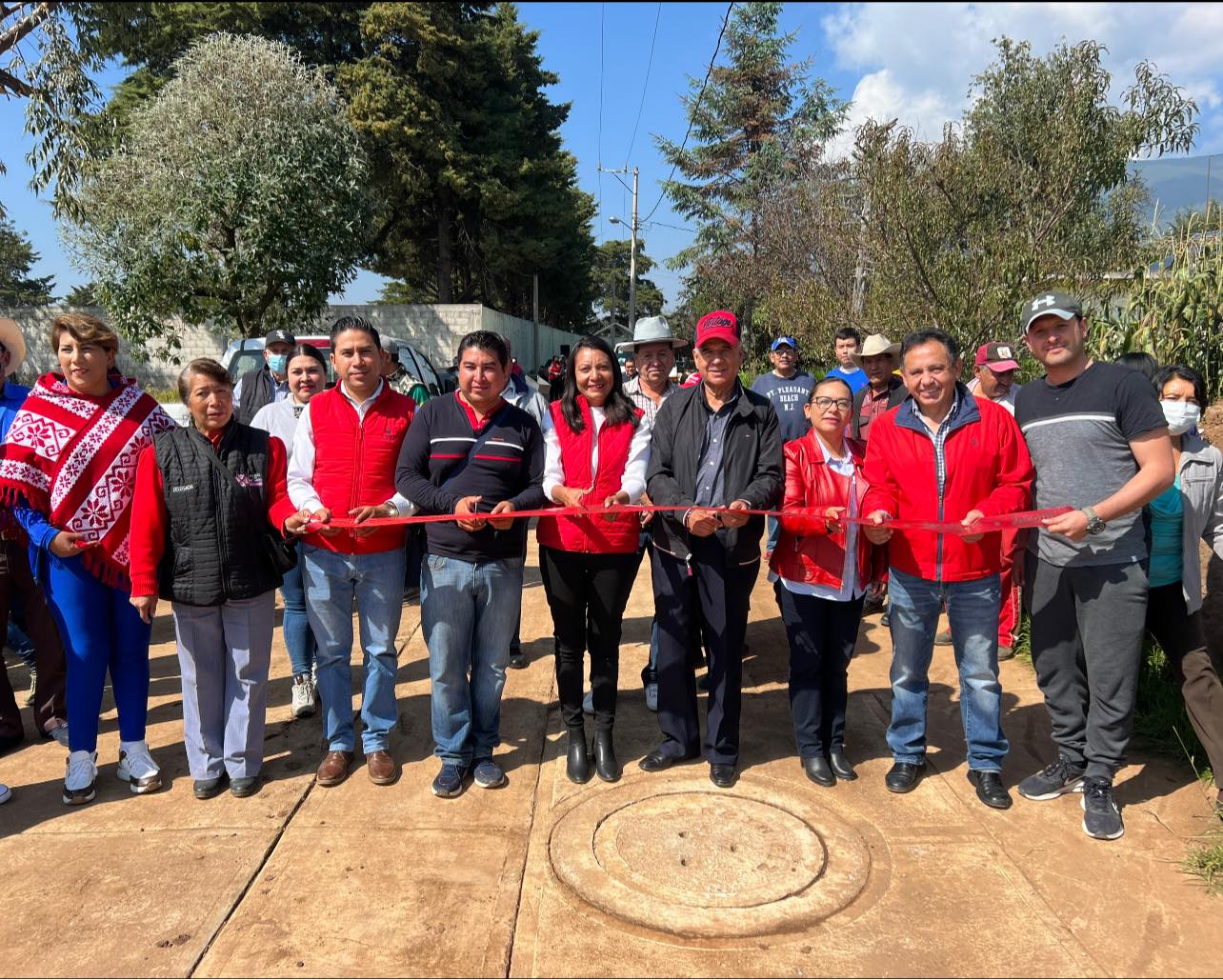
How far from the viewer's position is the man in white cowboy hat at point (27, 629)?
381 cm

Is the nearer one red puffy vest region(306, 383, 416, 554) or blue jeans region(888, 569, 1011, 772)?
blue jeans region(888, 569, 1011, 772)

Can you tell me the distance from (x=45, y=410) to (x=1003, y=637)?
5445mm

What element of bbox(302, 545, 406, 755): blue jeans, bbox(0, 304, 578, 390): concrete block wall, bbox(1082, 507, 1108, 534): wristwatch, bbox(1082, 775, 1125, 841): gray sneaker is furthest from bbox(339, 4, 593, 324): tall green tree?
bbox(1082, 775, 1125, 841): gray sneaker

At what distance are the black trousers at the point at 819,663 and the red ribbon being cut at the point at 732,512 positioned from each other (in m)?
Answer: 0.43

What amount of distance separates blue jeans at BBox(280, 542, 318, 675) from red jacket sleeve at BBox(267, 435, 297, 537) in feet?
2.77

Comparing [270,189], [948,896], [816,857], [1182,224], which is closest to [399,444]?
[816,857]

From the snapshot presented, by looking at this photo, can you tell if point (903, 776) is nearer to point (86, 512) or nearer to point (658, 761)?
point (658, 761)

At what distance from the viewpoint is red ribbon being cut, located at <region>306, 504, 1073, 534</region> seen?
10.3 feet

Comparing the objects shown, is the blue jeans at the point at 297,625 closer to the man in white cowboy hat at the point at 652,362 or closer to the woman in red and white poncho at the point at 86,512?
the woman in red and white poncho at the point at 86,512

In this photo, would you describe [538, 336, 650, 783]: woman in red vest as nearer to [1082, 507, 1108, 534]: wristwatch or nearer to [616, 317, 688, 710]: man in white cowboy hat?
[616, 317, 688, 710]: man in white cowboy hat

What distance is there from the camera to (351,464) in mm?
3467

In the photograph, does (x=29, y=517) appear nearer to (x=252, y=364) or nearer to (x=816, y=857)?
(x=816, y=857)

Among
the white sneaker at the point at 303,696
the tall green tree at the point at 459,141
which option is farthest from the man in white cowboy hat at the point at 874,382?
the tall green tree at the point at 459,141

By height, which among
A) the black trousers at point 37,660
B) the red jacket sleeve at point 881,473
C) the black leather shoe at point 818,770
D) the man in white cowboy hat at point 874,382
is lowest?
the black leather shoe at point 818,770
